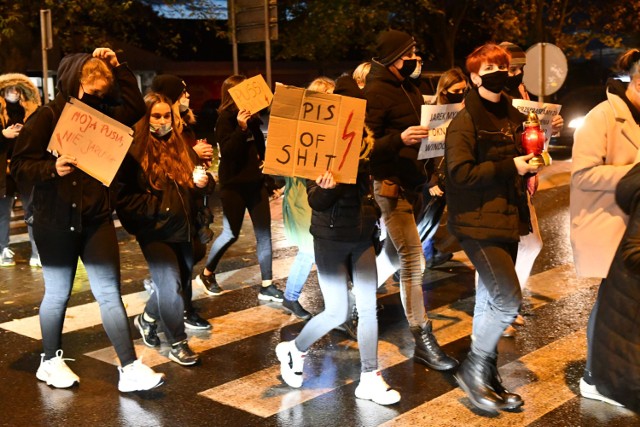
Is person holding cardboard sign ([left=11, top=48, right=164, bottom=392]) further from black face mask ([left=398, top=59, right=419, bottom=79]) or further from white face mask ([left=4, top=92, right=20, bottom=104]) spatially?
white face mask ([left=4, top=92, right=20, bottom=104])

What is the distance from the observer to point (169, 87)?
22.5 ft

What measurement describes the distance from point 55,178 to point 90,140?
0.33 m

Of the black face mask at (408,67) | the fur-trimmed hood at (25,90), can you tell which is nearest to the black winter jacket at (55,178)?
the black face mask at (408,67)

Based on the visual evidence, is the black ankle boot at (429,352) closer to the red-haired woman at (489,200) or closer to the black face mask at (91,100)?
the red-haired woman at (489,200)

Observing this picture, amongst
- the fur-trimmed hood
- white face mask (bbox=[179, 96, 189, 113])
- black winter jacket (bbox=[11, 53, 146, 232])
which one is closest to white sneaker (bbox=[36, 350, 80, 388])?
black winter jacket (bbox=[11, 53, 146, 232])

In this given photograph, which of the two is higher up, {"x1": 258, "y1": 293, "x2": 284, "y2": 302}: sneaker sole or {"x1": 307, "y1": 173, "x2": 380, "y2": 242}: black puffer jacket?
{"x1": 307, "y1": 173, "x2": 380, "y2": 242}: black puffer jacket

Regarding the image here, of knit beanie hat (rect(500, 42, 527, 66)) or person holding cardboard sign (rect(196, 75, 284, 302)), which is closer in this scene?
knit beanie hat (rect(500, 42, 527, 66))

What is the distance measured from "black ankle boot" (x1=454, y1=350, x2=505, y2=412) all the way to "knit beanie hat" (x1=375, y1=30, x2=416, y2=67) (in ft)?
6.62

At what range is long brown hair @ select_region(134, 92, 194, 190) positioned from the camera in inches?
229

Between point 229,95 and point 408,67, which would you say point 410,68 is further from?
point 229,95

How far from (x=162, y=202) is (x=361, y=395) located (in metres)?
1.80

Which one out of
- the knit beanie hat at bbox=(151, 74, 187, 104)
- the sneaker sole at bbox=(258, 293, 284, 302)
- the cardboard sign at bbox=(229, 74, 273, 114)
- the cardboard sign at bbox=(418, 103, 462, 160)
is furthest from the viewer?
the sneaker sole at bbox=(258, 293, 284, 302)

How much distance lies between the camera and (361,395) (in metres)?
5.40

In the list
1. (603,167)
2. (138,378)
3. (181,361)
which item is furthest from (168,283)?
(603,167)
